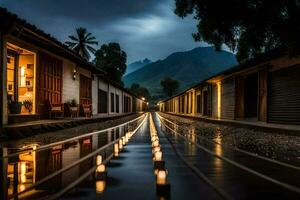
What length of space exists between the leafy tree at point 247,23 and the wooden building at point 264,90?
2338 millimetres

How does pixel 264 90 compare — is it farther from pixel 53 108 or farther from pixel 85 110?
pixel 85 110

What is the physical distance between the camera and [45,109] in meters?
23.5

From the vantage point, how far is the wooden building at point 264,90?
21.8m

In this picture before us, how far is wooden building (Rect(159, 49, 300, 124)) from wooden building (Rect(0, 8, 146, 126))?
A: 11.7m

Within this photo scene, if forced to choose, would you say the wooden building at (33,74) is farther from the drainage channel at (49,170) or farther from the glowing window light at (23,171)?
the glowing window light at (23,171)

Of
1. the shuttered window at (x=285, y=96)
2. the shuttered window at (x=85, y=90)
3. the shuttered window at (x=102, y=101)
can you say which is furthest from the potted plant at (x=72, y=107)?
the shuttered window at (x=102, y=101)

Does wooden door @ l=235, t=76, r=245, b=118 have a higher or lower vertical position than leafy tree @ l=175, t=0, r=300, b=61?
lower

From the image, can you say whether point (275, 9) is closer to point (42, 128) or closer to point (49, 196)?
point (42, 128)

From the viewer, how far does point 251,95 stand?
107ft

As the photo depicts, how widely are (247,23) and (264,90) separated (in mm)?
10228

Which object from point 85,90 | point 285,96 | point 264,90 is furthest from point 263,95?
point 85,90

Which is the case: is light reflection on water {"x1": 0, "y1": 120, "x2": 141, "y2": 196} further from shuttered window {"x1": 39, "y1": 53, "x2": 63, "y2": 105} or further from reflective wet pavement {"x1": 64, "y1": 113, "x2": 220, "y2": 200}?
shuttered window {"x1": 39, "y1": 53, "x2": 63, "y2": 105}

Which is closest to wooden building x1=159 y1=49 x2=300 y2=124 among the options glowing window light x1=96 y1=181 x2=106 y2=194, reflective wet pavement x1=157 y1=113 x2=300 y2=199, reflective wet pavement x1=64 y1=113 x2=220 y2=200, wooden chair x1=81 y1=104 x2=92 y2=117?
wooden chair x1=81 y1=104 x2=92 y2=117

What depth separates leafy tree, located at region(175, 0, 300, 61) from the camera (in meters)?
15.1
